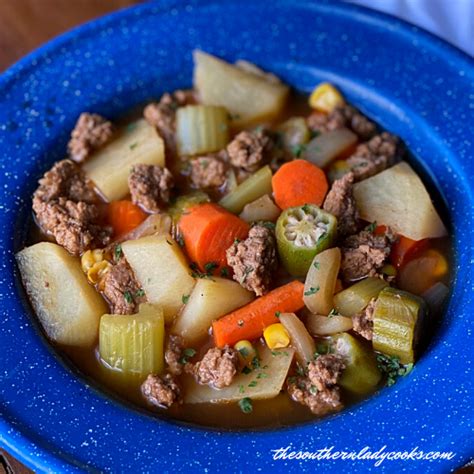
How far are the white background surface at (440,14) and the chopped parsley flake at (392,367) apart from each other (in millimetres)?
2633

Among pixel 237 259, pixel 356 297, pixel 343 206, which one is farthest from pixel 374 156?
pixel 237 259

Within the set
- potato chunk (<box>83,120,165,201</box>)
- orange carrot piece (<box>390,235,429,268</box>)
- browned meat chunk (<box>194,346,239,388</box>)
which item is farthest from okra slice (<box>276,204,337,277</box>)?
potato chunk (<box>83,120,165,201</box>)

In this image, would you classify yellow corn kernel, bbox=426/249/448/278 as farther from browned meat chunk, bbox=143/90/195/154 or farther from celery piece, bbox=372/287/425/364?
browned meat chunk, bbox=143/90/195/154

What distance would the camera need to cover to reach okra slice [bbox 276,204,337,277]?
13.3ft

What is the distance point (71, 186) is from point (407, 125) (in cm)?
195

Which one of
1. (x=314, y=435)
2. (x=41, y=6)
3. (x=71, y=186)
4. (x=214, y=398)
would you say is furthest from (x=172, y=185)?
(x=41, y=6)

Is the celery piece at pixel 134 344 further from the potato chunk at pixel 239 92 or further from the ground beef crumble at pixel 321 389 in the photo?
the potato chunk at pixel 239 92

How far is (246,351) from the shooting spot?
390 cm

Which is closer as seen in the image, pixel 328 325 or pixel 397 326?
pixel 397 326

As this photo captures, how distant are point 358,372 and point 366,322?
254mm

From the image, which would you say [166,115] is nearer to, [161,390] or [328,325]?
[328,325]

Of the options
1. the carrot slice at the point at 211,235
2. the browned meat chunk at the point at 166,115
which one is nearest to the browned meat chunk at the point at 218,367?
the carrot slice at the point at 211,235

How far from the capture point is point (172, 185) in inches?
177

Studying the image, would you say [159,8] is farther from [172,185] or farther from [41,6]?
[172,185]
